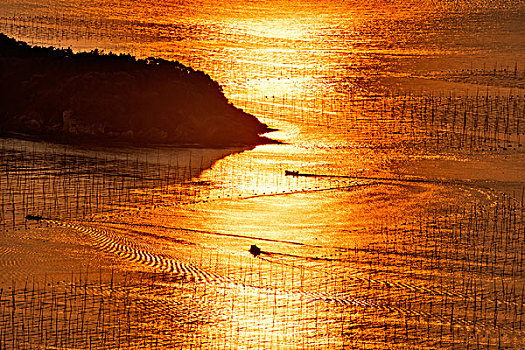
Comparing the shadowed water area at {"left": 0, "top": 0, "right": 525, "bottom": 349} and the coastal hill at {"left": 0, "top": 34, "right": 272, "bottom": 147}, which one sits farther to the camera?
the coastal hill at {"left": 0, "top": 34, "right": 272, "bottom": 147}

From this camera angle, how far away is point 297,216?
28.7 metres

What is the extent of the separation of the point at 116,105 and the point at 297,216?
9.52 m

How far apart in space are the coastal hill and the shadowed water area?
47.0 inches

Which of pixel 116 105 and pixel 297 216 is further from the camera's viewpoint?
pixel 116 105

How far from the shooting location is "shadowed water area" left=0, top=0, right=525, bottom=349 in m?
22.5

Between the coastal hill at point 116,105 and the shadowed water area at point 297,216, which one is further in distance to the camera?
the coastal hill at point 116,105

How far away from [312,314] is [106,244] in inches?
218

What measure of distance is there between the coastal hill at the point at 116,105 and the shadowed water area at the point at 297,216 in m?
1.19

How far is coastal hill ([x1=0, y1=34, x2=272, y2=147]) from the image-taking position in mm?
35531

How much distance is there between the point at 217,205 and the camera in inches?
1162

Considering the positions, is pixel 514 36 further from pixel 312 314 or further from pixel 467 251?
pixel 312 314

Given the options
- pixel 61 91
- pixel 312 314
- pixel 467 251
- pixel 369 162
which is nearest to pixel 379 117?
pixel 369 162

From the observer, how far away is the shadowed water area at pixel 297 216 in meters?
22.5

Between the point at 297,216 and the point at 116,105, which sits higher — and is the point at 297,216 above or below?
below
